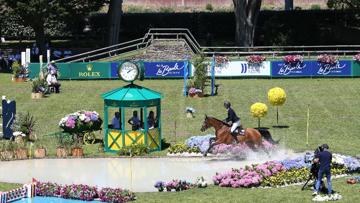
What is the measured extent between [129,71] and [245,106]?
12.7 meters

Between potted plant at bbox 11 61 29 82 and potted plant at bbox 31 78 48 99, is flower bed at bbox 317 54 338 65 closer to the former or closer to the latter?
potted plant at bbox 31 78 48 99

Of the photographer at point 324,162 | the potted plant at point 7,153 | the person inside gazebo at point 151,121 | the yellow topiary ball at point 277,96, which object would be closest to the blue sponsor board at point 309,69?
the yellow topiary ball at point 277,96

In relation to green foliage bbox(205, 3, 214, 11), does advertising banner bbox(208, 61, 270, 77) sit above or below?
below

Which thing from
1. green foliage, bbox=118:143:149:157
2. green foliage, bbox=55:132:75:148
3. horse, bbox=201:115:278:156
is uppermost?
horse, bbox=201:115:278:156

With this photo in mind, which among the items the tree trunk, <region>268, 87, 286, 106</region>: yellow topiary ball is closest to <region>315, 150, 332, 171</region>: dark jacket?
<region>268, 87, 286, 106</region>: yellow topiary ball

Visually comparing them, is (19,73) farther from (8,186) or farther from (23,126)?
(8,186)

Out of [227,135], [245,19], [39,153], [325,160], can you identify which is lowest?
[39,153]

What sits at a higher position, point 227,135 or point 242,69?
point 242,69

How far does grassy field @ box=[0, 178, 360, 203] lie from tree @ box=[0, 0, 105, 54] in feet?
126

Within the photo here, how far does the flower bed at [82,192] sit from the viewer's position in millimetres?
22672

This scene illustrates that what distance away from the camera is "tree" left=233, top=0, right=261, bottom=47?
6688cm

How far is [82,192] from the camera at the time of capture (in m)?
23.0

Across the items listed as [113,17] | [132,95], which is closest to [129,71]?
[132,95]

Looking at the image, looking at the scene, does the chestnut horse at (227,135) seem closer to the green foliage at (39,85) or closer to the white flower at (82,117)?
the white flower at (82,117)
